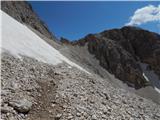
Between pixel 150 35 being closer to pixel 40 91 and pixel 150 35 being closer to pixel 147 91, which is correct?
pixel 147 91

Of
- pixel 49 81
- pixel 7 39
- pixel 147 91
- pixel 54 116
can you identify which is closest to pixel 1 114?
pixel 54 116

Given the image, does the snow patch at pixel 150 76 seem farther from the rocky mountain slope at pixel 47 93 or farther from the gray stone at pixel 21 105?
the gray stone at pixel 21 105

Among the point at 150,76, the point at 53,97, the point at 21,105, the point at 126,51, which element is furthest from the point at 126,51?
the point at 21,105

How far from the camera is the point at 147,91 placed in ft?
246

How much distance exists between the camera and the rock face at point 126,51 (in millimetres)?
78625

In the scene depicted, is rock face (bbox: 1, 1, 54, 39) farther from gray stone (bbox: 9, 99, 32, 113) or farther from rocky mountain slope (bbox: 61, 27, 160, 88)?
gray stone (bbox: 9, 99, 32, 113)

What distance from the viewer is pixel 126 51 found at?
9788 centimetres

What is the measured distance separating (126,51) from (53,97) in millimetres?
83734

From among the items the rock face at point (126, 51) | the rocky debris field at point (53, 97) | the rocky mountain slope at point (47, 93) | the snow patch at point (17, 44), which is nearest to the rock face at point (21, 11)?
the snow patch at point (17, 44)

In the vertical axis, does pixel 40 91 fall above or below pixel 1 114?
above

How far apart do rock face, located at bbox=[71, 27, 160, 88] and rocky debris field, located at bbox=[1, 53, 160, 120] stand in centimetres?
5382

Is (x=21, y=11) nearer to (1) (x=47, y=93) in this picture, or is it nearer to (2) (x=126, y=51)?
(1) (x=47, y=93)

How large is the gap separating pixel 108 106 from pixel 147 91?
6008cm

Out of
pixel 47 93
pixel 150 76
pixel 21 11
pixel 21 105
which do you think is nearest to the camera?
pixel 21 105
